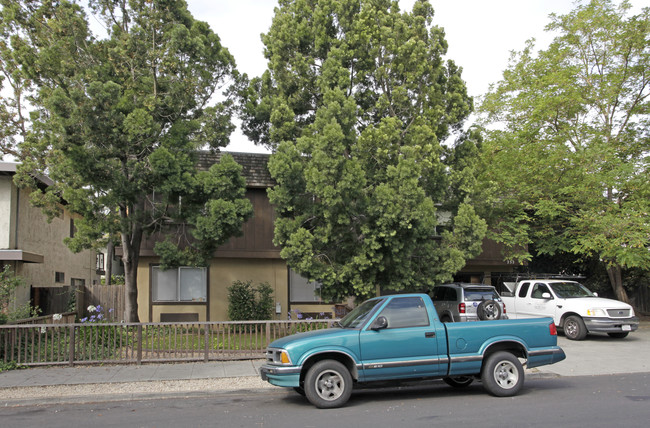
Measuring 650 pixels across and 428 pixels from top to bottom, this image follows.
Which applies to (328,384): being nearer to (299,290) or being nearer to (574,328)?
(574,328)

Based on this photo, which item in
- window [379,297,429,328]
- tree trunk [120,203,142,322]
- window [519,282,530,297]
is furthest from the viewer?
window [519,282,530,297]

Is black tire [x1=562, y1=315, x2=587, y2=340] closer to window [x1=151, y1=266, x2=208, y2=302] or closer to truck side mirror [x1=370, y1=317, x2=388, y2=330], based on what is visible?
truck side mirror [x1=370, y1=317, x2=388, y2=330]

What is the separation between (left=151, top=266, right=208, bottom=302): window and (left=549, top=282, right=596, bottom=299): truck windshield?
38.2 feet

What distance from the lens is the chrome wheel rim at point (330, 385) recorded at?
793 cm

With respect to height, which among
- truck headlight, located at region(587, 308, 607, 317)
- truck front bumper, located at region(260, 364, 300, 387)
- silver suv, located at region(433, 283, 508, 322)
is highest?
silver suv, located at region(433, 283, 508, 322)

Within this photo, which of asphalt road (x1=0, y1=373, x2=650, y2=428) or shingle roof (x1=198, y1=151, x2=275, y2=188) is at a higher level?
shingle roof (x1=198, y1=151, x2=275, y2=188)

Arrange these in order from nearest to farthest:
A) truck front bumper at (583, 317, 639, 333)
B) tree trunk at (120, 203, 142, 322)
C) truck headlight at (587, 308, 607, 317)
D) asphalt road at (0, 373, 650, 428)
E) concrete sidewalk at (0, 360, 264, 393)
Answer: asphalt road at (0, 373, 650, 428) → concrete sidewalk at (0, 360, 264, 393) → truck front bumper at (583, 317, 639, 333) → truck headlight at (587, 308, 607, 317) → tree trunk at (120, 203, 142, 322)

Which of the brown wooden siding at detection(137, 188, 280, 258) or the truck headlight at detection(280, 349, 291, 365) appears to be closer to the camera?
the truck headlight at detection(280, 349, 291, 365)

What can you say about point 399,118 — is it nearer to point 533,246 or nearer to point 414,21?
point 414,21

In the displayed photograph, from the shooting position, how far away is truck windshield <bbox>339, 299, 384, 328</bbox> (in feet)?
27.9

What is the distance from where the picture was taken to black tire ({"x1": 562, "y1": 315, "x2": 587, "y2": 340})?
1502 cm

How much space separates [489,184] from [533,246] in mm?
4552

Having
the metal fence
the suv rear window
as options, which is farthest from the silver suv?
the metal fence

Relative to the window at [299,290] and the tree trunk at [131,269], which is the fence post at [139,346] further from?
the window at [299,290]
